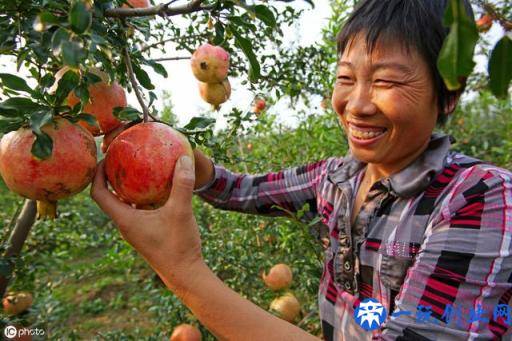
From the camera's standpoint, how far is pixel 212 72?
6.31 feet

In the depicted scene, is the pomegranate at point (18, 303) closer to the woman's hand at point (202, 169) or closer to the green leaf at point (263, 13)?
the woman's hand at point (202, 169)

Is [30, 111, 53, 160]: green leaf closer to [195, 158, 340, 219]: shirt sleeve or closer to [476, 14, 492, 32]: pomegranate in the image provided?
[195, 158, 340, 219]: shirt sleeve

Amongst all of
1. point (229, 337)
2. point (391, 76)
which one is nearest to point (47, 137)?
point (229, 337)

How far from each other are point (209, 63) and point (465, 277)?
4.58ft

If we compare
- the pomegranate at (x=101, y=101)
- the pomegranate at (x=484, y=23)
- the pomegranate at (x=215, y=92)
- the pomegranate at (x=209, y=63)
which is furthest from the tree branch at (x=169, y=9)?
the pomegranate at (x=484, y=23)

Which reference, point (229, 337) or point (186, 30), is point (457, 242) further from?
point (186, 30)

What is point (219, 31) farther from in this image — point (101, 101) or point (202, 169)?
point (202, 169)

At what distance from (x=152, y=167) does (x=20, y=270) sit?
1106 millimetres

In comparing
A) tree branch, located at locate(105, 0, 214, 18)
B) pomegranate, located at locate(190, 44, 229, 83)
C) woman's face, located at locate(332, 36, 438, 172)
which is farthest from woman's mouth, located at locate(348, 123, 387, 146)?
pomegranate, located at locate(190, 44, 229, 83)

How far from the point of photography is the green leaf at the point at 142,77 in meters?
1.06

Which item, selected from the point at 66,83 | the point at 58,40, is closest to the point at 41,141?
the point at 66,83

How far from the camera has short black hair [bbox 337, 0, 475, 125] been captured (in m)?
0.99

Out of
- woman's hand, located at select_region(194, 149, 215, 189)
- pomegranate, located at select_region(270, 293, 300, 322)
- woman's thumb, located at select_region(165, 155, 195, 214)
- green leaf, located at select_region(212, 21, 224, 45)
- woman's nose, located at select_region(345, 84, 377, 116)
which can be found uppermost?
green leaf, located at select_region(212, 21, 224, 45)

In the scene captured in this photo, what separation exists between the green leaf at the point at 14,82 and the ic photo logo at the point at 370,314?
97 centimetres
